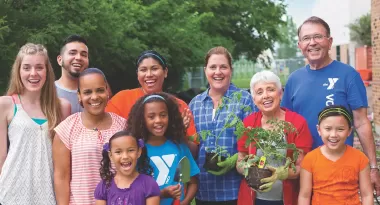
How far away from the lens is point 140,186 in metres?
3.64

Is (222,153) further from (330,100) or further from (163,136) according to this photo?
(330,100)

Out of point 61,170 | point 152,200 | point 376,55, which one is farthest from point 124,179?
point 376,55

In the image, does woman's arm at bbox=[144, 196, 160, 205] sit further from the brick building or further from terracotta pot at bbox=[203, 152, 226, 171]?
the brick building

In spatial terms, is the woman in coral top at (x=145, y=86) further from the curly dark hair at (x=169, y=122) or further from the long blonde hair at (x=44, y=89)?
the long blonde hair at (x=44, y=89)

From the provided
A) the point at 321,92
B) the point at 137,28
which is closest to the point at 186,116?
the point at 321,92

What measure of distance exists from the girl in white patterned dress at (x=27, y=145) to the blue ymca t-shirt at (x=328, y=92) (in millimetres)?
1972

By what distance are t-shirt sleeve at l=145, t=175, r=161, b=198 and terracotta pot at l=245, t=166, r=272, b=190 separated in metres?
0.66

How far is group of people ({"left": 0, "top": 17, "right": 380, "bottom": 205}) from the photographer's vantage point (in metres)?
3.73

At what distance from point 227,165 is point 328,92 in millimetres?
1009

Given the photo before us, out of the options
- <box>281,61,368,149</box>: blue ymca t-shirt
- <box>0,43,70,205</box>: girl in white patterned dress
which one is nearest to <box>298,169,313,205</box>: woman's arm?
<box>281,61,368,149</box>: blue ymca t-shirt

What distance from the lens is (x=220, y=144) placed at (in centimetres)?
438

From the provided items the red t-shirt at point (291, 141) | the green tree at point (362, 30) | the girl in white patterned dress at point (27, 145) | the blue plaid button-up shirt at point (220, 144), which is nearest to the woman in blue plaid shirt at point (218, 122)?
the blue plaid button-up shirt at point (220, 144)

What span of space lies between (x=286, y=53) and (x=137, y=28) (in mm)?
129036

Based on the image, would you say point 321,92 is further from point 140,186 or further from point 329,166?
point 140,186
